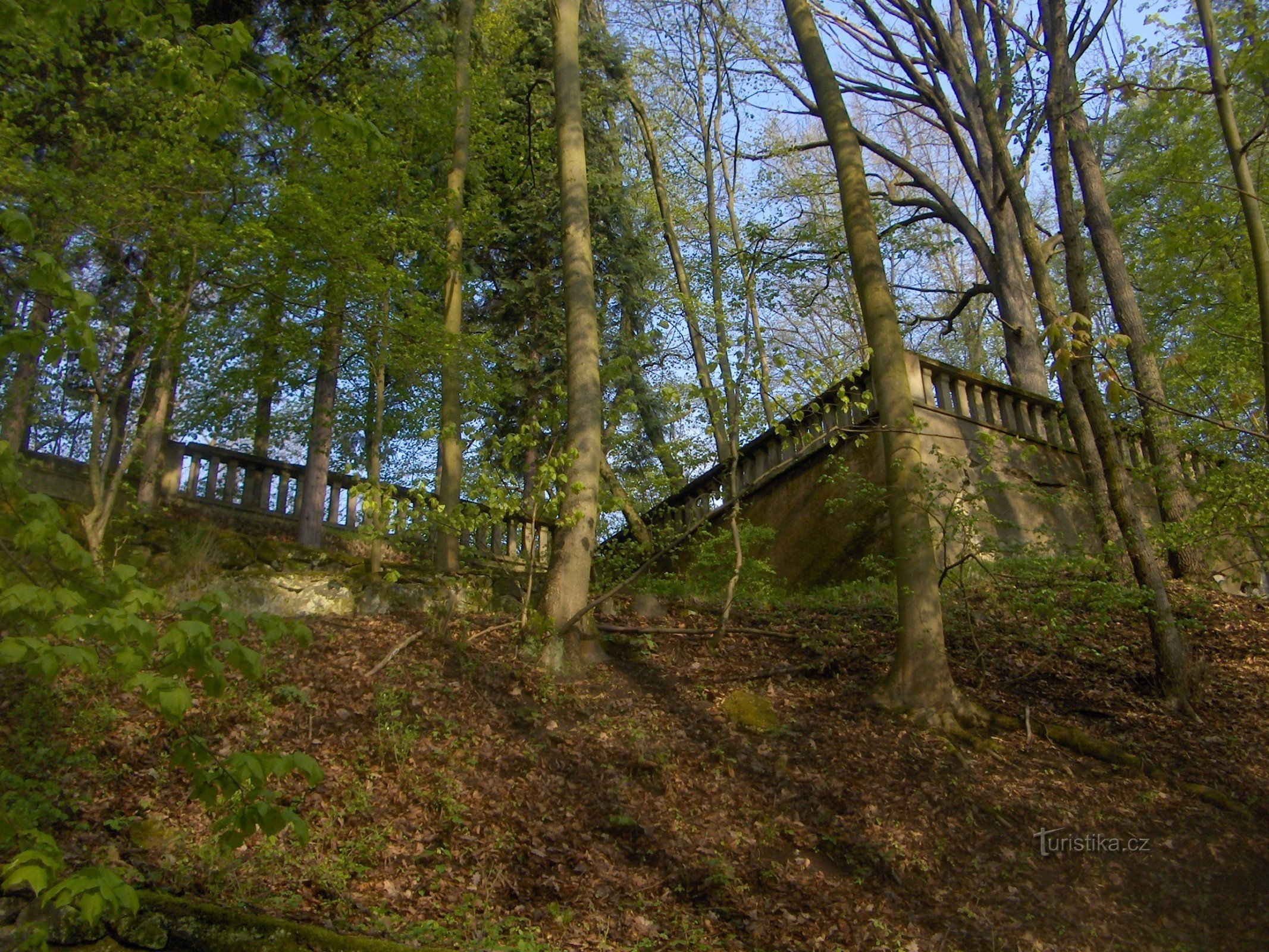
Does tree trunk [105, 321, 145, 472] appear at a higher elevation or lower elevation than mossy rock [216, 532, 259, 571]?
higher

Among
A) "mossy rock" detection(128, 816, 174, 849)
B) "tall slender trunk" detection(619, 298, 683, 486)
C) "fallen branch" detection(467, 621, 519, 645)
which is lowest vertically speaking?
"mossy rock" detection(128, 816, 174, 849)

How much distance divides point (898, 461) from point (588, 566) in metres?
2.61

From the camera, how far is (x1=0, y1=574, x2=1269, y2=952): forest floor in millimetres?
4691

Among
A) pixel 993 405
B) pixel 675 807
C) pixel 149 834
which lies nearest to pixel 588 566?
pixel 675 807

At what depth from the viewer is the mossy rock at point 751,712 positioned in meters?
6.96

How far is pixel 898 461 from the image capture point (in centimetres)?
743

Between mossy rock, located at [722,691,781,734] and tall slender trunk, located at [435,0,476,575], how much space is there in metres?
3.66

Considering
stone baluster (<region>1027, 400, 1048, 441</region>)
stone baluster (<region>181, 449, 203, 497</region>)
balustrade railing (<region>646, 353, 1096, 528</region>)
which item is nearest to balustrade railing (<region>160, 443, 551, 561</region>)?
stone baluster (<region>181, 449, 203, 497</region>)

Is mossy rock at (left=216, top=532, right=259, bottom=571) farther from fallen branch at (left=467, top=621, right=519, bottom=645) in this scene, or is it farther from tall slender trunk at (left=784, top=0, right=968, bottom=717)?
tall slender trunk at (left=784, top=0, right=968, bottom=717)

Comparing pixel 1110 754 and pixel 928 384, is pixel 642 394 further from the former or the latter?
pixel 1110 754

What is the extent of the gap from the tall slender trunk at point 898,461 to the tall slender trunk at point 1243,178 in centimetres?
239

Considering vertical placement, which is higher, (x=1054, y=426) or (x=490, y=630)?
(x=1054, y=426)

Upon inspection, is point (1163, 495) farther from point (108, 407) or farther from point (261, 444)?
point (261, 444)

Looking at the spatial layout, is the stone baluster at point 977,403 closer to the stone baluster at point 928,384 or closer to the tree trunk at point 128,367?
the stone baluster at point 928,384
